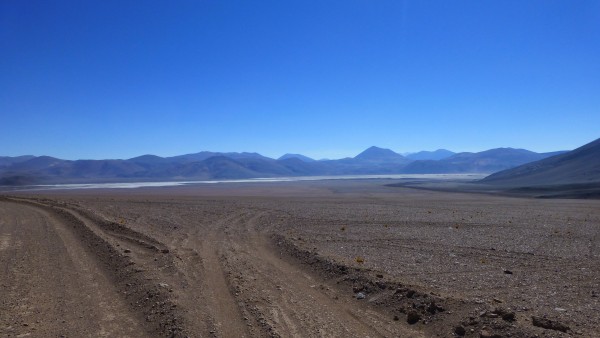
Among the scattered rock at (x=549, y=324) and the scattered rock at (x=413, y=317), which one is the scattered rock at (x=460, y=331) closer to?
the scattered rock at (x=413, y=317)

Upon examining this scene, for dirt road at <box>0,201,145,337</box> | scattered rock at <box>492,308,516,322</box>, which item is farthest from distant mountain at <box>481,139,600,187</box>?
dirt road at <box>0,201,145,337</box>

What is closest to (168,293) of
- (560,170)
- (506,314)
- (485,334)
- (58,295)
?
(58,295)

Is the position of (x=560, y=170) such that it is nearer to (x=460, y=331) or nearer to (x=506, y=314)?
(x=506, y=314)

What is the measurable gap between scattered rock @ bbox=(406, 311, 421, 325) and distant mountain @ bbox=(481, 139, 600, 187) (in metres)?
69.9

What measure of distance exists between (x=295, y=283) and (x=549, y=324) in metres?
4.44

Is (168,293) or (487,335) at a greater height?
(168,293)

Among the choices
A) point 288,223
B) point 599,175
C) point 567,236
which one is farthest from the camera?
point 599,175

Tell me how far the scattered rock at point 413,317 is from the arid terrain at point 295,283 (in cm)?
8

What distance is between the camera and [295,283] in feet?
29.3

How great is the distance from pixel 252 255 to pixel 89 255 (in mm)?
3932

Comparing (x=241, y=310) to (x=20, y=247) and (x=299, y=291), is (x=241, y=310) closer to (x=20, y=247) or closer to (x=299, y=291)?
(x=299, y=291)

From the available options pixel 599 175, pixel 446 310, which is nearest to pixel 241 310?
pixel 446 310

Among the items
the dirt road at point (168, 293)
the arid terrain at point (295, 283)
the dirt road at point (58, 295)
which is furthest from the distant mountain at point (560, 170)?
the dirt road at point (58, 295)

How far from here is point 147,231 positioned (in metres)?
15.6
